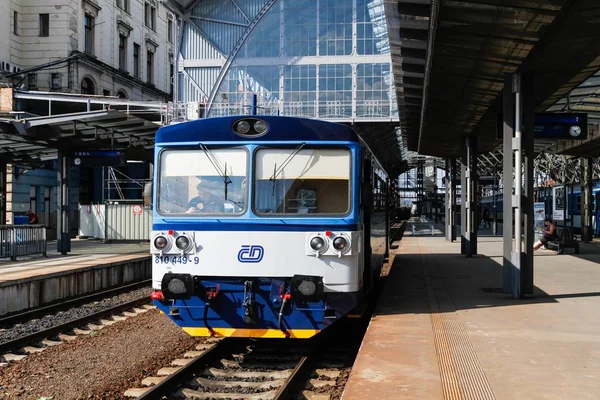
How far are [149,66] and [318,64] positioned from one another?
17.5 m

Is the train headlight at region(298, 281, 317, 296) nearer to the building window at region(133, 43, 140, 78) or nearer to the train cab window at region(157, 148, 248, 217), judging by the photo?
the train cab window at region(157, 148, 248, 217)

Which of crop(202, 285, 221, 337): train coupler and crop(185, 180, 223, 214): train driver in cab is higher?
crop(185, 180, 223, 214): train driver in cab

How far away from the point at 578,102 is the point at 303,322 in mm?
12976

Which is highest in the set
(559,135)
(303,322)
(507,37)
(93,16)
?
(93,16)

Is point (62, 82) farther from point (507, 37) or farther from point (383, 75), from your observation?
point (507, 37)

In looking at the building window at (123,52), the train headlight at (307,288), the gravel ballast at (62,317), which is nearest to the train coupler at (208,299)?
the train headlight at (307,288)

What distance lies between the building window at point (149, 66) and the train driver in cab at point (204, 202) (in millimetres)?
41584

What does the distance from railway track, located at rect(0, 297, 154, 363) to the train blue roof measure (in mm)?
3817

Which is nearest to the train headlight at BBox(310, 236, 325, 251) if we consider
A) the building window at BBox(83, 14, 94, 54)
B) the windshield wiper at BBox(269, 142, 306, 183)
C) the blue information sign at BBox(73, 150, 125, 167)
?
the windshield wiper at BBox(269, 142, 306, 183)

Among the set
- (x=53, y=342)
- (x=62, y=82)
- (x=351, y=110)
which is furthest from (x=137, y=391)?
(x=62, y=82)

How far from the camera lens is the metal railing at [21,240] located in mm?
17859

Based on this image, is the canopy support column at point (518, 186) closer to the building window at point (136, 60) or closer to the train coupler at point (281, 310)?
the train coupler at point (281, 310)

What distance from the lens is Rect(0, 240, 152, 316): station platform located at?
42.1ft

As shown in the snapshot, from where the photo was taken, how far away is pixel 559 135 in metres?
12.6
